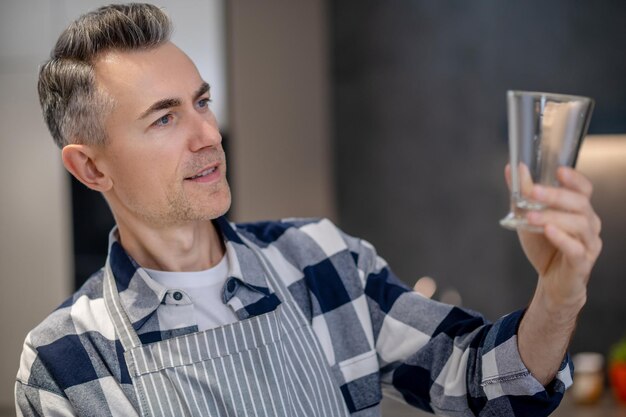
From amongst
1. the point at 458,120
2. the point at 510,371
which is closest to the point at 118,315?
the point at 510,371

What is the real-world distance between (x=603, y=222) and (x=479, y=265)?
496 millimetres

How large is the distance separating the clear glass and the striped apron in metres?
0.61

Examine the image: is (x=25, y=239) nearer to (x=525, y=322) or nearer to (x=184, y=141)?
(x=184, y=141)

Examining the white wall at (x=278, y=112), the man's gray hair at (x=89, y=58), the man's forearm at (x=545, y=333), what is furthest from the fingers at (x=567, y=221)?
the white wall at (x=278, y=112)

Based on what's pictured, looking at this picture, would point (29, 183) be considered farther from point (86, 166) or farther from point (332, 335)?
point (332, 335)

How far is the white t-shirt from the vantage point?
5.15 ft

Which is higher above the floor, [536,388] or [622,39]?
[622,39]

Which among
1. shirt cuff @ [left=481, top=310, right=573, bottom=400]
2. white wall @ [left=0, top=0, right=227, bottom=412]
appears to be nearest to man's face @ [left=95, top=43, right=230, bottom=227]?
shirt cuff @ [left=481, top=310, right=573, bottom=400]

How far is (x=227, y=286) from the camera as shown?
1575mm

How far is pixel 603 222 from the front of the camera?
3.06 m

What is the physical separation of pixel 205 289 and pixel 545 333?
2.05ft

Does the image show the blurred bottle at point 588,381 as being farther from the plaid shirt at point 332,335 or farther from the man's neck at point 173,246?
the man's neck at point 173,246

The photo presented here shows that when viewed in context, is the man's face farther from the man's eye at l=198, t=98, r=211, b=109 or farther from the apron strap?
the apron strap

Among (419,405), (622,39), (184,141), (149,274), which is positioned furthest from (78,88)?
(622,39)
